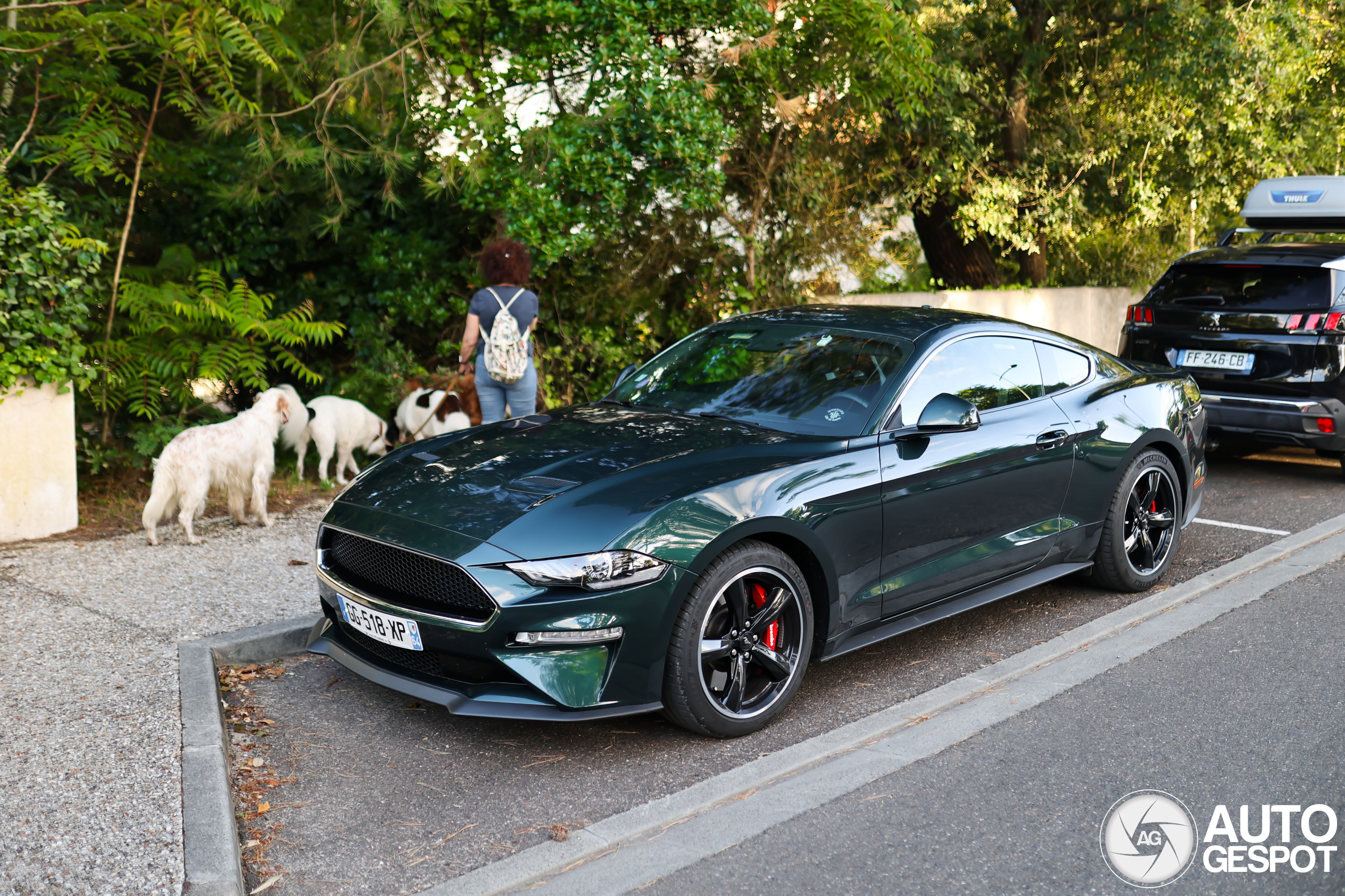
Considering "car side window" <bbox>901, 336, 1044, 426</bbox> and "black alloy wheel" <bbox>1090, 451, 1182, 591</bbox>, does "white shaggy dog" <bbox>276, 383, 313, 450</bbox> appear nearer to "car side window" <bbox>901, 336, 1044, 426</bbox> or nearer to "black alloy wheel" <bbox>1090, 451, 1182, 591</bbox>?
"car side window" <bbox>901, 336, 1044, 426</bbox>

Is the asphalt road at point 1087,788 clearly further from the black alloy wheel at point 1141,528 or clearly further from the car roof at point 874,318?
the car roof at point 874,318

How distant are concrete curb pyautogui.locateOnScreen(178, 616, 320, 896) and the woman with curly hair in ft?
6.96

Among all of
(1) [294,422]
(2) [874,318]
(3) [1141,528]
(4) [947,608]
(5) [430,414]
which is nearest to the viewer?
(4) [947,608]

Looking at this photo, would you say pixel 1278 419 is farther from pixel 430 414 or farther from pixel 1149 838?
pixel 430 414

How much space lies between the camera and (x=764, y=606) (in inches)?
167

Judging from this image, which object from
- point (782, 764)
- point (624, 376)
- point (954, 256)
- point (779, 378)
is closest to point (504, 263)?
point (624, 376)

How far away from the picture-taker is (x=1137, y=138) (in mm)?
12969

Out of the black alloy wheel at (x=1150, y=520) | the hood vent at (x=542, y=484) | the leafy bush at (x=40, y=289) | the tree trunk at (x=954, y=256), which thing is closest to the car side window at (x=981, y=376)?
the black alloy wheel at (x=1150, y=520)

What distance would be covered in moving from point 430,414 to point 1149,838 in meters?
6.47

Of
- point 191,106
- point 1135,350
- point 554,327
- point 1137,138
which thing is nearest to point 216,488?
point 191,106

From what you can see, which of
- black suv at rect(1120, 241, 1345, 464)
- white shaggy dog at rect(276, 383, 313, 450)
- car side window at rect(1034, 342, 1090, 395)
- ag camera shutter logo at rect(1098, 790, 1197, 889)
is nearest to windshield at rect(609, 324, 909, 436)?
car side window at rect(1034, 342, 1090, 395)

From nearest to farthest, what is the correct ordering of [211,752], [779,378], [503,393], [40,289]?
[211,752], [779,378], [40,289], [503,393]

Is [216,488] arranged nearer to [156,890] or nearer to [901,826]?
[156,890]

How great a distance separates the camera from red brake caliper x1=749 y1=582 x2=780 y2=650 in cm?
425
